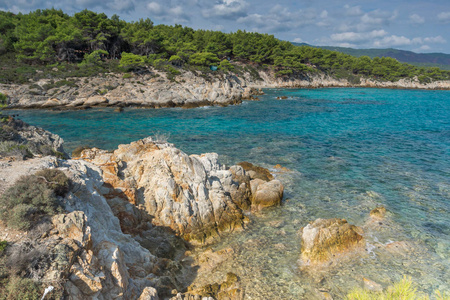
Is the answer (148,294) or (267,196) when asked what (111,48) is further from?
A: (148,294)

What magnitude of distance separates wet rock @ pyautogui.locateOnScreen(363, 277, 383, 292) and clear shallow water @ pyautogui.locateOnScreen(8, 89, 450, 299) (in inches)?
9.7

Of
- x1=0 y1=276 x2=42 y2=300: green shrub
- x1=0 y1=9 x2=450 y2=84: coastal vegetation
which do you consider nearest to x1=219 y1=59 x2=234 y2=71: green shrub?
x1=0 y1=9 x2=450 y2=84: coastal vegetation

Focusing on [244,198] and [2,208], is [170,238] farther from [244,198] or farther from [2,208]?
[2,208]

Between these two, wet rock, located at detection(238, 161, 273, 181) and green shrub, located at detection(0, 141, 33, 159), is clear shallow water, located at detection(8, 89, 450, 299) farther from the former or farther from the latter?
green shrub, located at detection(0, 141, 33, 159)

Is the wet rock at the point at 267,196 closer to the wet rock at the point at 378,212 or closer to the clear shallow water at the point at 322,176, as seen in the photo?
the clear shallow water at the point at 322,176

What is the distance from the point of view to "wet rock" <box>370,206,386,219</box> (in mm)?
14028

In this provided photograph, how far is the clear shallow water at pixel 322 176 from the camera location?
33.3ft

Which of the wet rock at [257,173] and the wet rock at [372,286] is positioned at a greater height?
the wet rock at [257,173]

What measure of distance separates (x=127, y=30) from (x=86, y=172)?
81874 millimetres

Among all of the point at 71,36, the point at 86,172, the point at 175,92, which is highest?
the point at 71,36

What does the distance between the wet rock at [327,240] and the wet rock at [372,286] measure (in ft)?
A: 5.06

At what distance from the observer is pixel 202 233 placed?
12391mm

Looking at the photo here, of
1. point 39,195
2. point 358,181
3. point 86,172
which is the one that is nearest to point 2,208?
point 39,195

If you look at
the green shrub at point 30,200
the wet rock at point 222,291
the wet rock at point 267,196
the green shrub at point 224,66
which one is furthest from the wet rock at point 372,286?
the green shrub at point 224,66
